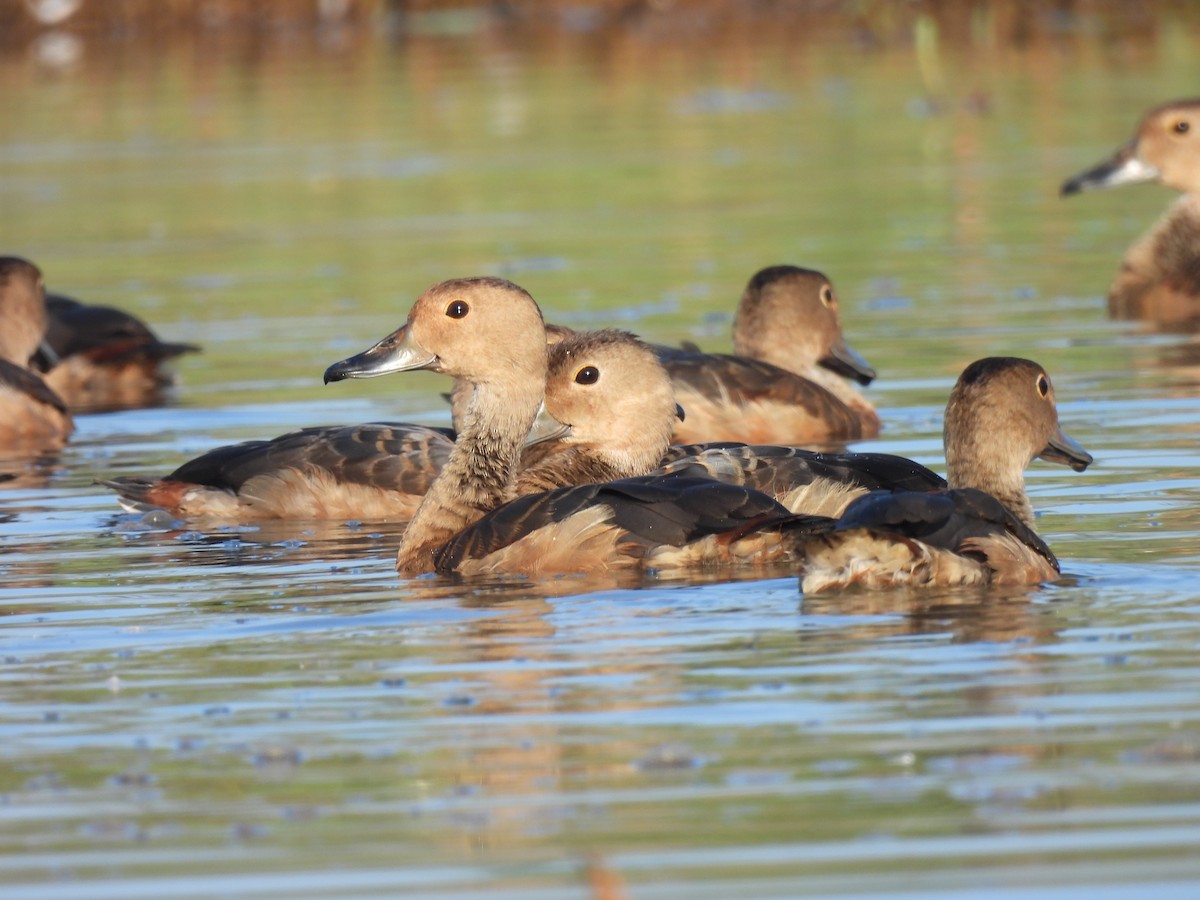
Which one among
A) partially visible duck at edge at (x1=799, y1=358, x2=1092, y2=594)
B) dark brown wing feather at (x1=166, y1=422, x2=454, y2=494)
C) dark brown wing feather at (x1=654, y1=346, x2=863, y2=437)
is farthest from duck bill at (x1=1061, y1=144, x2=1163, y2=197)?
partially visible duck at edge at (x1=799, y1=358, x2=1092, y2=594)

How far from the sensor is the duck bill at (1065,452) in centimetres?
938

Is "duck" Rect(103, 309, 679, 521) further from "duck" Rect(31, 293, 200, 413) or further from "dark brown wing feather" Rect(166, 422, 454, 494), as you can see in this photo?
"duck" Rect(31, 293, 200, 413)

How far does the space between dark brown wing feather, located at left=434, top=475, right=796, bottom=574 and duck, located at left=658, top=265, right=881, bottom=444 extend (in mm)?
3660

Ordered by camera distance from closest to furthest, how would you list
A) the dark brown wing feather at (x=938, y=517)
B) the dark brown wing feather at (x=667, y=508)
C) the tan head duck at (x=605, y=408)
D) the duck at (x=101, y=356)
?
the dark brown wing feather at (x=938, y=517) < the dark brown wing feather at (x=667, y=508) < the tan head duck at (x=605, y=408) < the duck at (x=101, y=356)

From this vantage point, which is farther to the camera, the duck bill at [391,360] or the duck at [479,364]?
the duck bill at [391,360]

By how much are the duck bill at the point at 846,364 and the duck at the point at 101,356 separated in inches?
168

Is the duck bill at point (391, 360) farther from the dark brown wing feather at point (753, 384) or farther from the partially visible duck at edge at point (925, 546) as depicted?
the dark brown wing feather at point (753, 384)

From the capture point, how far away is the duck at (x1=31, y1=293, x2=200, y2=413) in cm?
1576

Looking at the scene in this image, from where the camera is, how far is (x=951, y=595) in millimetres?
8078

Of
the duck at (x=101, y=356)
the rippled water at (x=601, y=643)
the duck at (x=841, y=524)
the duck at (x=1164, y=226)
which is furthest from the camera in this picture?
the duck at (x=1164, y=226)

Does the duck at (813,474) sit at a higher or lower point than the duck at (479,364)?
lower

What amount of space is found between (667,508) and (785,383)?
417cm

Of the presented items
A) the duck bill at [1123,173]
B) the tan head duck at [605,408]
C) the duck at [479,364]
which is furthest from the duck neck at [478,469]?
the duck bill at [1123,173]

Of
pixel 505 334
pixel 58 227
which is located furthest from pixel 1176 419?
pixel 58 227
